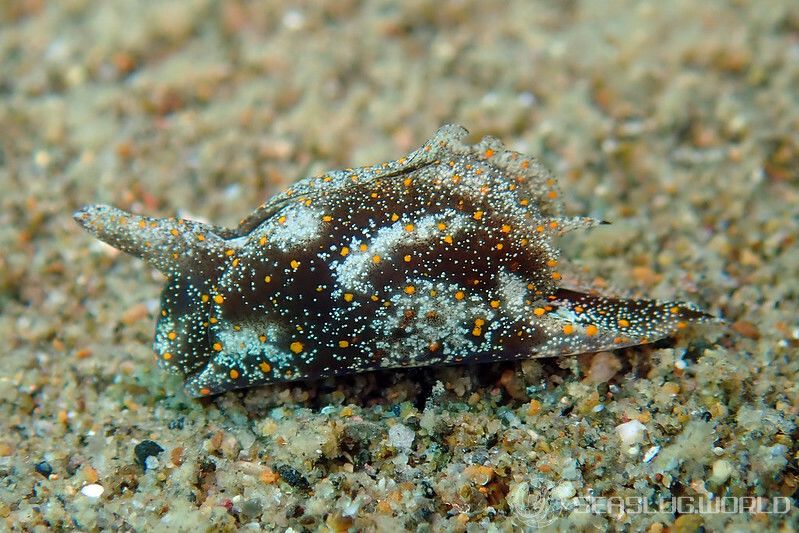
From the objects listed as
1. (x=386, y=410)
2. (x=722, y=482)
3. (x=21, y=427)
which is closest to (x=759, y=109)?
(x=722, y=482)

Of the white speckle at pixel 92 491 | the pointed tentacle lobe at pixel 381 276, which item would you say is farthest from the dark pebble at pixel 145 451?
the pointed tentacle lobe at pixel 381 276

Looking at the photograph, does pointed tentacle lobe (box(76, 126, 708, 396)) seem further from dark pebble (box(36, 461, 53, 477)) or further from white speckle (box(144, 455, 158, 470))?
dark pebble (box(36, 461, 53, 477))

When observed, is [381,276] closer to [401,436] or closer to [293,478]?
[401,436]

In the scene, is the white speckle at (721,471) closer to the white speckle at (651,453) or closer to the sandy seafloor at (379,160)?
the sandy seafloor at (379,160)

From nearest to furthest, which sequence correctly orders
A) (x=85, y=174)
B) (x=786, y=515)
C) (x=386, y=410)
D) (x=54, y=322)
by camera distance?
(x=786, y=515) → (x=386, y=410) → (x=54, y=322) → (x=85, y=174)

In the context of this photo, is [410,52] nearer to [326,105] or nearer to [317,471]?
[326,105]

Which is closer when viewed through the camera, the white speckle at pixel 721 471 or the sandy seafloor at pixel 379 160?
the white speckle at pixel 721 471

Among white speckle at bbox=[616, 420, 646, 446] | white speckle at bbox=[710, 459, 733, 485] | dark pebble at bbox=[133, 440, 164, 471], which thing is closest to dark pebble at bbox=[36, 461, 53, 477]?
dark pebble at bbox=[133, 440, 164, 471]
